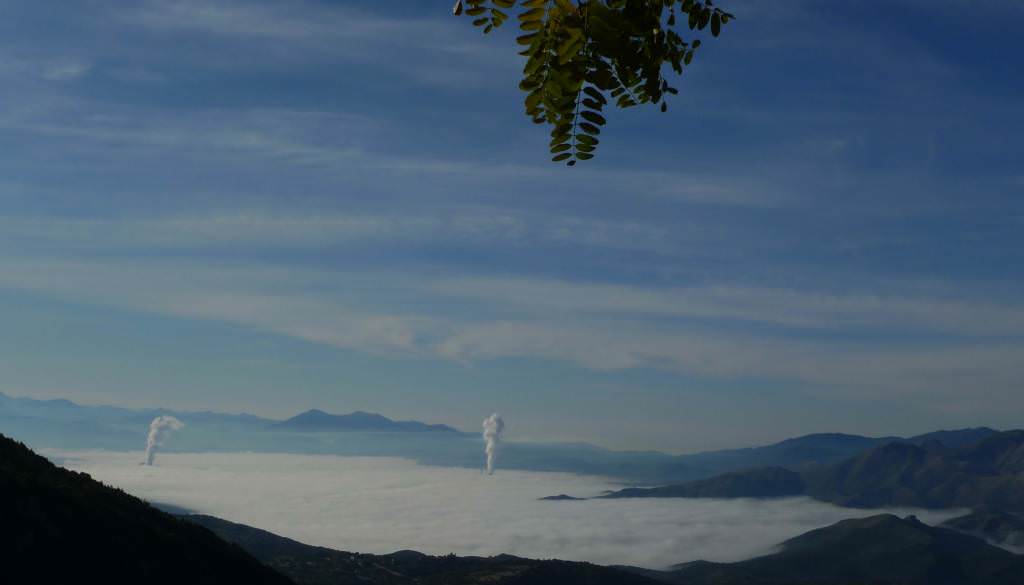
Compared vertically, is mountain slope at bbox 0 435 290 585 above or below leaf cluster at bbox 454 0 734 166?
below

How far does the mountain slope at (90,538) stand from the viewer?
12462 centimetres

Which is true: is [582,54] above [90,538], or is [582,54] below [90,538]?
above

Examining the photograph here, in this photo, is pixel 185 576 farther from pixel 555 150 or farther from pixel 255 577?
pixel 555 150

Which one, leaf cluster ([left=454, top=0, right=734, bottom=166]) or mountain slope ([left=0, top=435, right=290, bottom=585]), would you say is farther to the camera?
mountain slope ([left=0, top=435, right=290, bottom=585])

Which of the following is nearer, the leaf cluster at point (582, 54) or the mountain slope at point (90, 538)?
the leaf cluster at point (582, 54)

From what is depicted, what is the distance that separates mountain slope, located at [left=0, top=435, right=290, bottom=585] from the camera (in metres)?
125

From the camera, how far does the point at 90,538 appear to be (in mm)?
139625

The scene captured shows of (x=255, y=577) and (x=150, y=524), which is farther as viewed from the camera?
(x=255, y=577)

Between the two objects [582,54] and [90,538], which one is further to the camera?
[90,538]

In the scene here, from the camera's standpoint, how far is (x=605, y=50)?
999cm

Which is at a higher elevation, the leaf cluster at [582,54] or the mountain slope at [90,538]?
the leaf cluster at [582,54]

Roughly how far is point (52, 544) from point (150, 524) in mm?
37051

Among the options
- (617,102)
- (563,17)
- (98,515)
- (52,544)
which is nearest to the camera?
(563,17)

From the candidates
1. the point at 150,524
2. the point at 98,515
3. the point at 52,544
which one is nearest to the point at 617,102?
the point at 52,544
